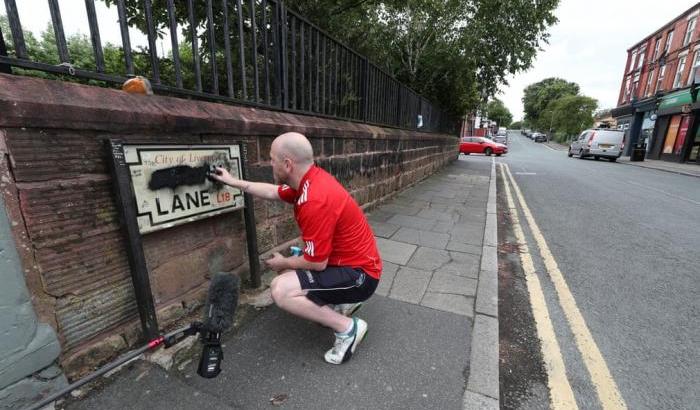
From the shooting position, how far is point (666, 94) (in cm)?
2244

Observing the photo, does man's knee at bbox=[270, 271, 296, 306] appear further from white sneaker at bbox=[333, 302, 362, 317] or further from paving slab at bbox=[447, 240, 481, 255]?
paving slab at bbox=[447, 240, 481, 255]

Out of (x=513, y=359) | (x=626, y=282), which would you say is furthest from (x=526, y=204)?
(x=513, y=359)

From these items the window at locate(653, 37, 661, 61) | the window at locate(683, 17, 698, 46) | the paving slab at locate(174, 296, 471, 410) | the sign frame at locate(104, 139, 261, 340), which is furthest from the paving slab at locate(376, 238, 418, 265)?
the window at locate(653, 37, 661, 61)

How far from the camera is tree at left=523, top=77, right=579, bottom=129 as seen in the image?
6864 cm

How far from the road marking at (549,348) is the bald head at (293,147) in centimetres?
203

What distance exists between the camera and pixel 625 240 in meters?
4.57

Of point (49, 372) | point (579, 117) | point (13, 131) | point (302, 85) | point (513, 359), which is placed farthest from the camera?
point (579, 117)

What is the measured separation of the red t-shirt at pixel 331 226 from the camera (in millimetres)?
1765

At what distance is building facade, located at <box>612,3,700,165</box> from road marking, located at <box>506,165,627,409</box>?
2433 cm

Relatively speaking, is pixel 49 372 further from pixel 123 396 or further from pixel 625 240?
pixel 625 240

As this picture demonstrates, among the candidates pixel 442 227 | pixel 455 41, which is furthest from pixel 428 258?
pixel 455 41

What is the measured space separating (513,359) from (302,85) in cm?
325

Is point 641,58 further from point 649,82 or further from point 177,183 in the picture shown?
point 177,183

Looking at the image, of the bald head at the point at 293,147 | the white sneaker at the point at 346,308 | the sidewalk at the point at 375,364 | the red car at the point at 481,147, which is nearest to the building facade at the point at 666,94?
the red car at the point at 481,147
